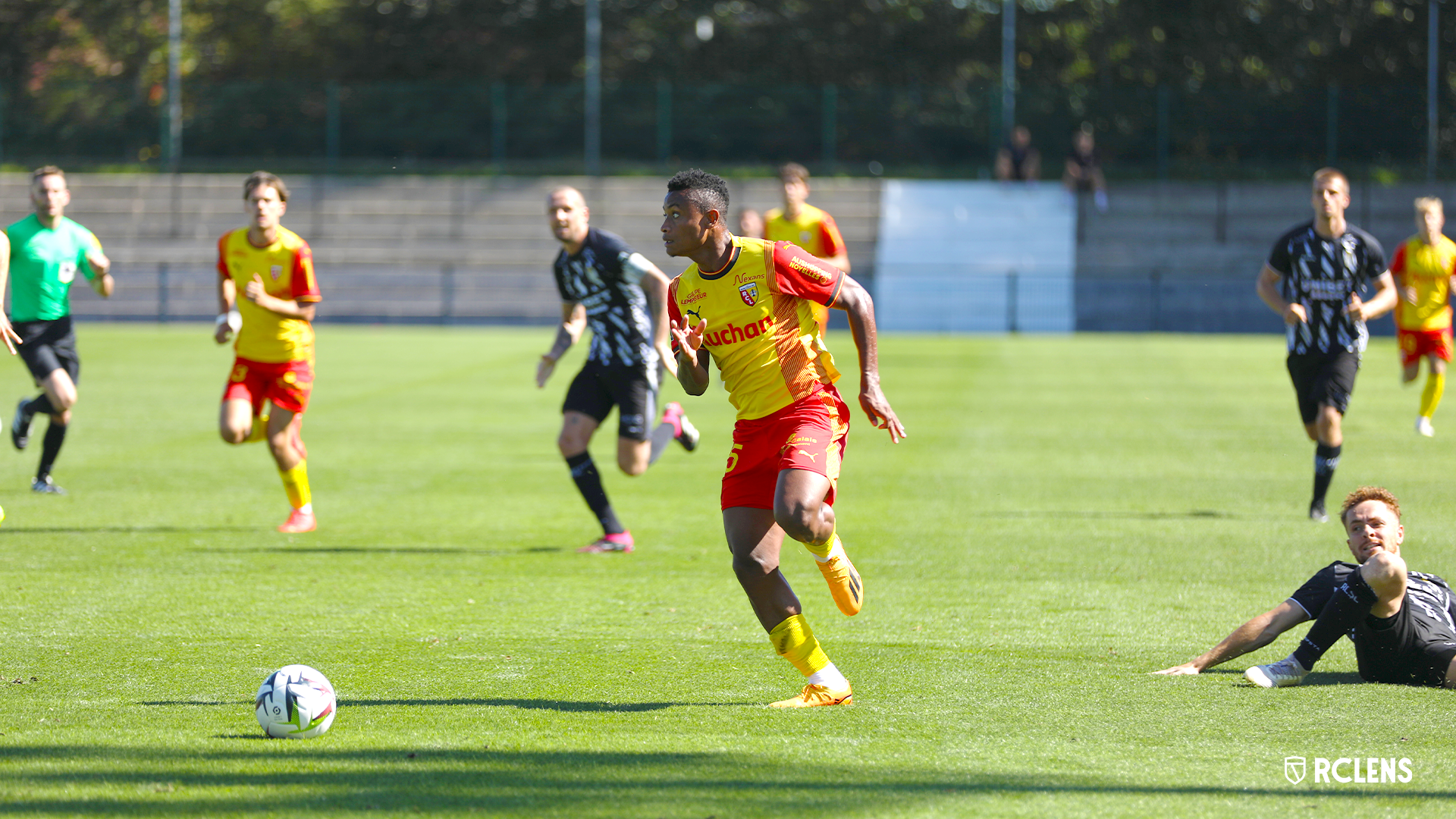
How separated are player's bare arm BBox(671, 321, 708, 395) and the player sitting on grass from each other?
2.23 m

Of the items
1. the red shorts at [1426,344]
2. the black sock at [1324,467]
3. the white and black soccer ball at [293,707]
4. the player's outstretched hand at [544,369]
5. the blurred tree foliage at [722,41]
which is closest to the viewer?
the white and black soccer ball at [293,707]

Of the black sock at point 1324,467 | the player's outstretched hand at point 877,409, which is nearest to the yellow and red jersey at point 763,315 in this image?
the player's outstretched hand at point 877,409

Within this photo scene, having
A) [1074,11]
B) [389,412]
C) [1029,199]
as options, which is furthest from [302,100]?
[389,412]

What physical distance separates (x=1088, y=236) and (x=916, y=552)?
27.0 meters

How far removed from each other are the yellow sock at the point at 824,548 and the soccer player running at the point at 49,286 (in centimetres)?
715

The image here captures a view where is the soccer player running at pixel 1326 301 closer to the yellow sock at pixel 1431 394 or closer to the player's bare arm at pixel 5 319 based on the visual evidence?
the yellow sock at pixel 1431 394

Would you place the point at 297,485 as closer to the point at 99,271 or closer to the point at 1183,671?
the point at 99,271

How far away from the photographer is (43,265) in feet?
35.3

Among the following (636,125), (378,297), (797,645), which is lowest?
(378,297)

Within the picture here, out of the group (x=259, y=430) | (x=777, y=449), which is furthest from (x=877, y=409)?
(x=259, y=430)

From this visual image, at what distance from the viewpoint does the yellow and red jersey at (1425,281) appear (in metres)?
14.2

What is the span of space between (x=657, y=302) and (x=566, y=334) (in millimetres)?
770

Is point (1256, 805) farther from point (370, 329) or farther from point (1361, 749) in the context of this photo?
point (370, 329)

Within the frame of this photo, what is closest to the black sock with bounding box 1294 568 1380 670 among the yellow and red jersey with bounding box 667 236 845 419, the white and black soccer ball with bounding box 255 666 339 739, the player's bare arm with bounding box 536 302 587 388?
the yellow and red jersey with bounding box 667 236 845 419
